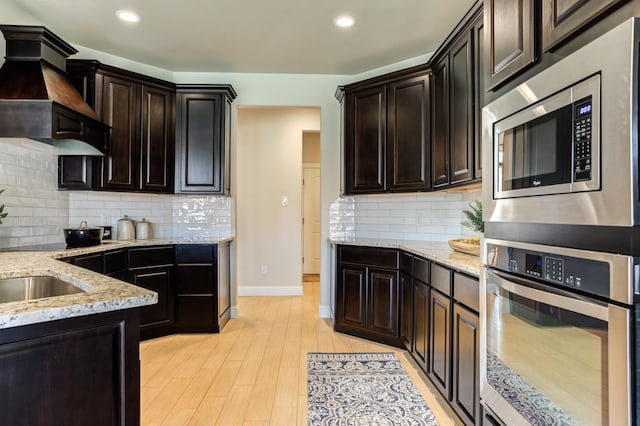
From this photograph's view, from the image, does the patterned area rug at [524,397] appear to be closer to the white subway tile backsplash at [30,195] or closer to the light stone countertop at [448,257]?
the light stone countertop at [448,257]

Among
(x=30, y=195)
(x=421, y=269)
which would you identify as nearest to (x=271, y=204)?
(x=30, y=195)

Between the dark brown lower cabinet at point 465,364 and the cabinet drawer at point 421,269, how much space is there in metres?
0.49

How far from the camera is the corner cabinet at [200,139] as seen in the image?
144 inches

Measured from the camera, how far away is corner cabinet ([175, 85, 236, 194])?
3.66 m

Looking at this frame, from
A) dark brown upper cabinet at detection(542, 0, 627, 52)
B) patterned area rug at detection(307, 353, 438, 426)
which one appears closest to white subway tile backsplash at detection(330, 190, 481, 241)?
patterned area rug at detection(307, 353, 438, 426)

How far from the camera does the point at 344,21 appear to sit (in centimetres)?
293

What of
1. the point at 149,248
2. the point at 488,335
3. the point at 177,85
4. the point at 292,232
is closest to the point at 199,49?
the point at 177,85

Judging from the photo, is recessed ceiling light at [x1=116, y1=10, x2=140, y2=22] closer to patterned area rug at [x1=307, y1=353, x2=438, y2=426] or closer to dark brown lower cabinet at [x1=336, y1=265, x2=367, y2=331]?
dark brown lower cabinet at [x1=336, y1=265, x2=367, y2=331]

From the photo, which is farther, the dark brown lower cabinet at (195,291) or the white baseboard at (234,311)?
the white baseboard at (234,311)

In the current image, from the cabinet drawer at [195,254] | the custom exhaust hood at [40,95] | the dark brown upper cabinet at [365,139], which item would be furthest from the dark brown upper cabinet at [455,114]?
the custom exhaust hood at [40,95]

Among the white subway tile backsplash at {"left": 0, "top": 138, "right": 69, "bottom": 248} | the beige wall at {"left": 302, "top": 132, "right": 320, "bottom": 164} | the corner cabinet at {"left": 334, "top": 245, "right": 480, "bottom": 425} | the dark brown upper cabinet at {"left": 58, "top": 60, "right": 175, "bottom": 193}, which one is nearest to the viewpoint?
the corner cabinet at {"left": 334, "top": 245, "right": 480, "bottom": 425}

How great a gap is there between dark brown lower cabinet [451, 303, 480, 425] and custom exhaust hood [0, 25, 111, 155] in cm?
261

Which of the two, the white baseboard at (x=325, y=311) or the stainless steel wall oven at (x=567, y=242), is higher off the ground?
the stainless steel wall oven at (x=567, y=242)

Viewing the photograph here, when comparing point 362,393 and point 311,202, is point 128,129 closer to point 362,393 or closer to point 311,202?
point 362,393
